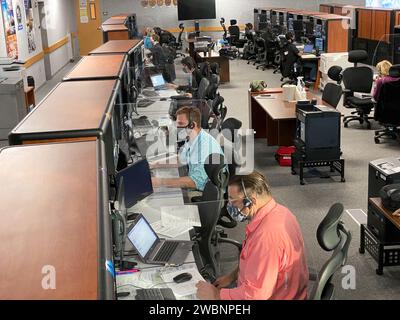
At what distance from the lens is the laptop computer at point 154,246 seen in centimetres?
338

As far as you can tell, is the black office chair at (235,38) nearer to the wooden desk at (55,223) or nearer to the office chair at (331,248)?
the office chair at (331,248)

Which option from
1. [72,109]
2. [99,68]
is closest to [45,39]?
[99,68]

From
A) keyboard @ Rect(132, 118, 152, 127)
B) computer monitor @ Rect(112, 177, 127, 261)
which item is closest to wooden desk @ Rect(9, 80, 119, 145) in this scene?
computer monitor @ Rect(112, 177, 127, 261)

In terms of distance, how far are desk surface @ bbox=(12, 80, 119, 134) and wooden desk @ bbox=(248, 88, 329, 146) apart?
3681 mm

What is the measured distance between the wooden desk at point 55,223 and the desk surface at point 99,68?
200 cm

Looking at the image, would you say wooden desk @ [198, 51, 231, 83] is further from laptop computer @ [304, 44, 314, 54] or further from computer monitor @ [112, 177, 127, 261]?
computer monitor @ [112, 177, 127, 261]

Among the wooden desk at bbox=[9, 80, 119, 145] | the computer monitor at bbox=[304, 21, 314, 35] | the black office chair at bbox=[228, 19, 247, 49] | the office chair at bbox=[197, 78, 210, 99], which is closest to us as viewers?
the wooden desk at bbox=[9, 80, 119, 145]

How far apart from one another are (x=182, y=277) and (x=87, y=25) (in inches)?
766

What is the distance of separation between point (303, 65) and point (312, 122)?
679 cm

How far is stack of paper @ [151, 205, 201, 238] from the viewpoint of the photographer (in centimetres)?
380

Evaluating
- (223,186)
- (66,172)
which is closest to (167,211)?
(223,186)

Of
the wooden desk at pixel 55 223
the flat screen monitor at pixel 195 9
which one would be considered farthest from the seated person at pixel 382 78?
the flat screen monitor at pixel 195 9

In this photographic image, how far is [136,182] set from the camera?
3.90 meters

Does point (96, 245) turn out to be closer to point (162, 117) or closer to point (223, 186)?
point (223, 186)
